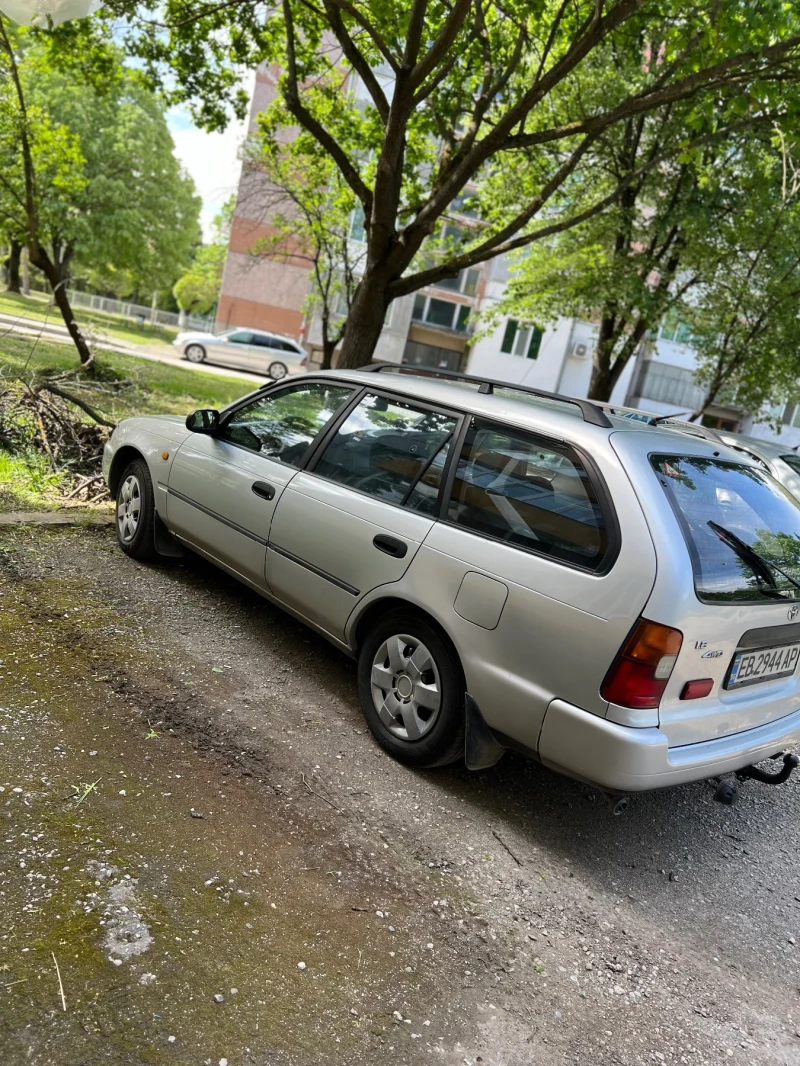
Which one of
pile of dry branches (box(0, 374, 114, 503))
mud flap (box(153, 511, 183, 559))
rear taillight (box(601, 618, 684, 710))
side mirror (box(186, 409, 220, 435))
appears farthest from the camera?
pile of dry branches (box(0, 374, 114, 503))

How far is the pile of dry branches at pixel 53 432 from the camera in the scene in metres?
7.28

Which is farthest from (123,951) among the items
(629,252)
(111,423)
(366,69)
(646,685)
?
(629,252)

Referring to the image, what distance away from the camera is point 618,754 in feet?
9.65

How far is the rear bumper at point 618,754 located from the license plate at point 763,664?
271mm

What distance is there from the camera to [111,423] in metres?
8.26

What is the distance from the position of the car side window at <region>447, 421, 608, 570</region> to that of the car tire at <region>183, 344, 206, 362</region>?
27696 mm

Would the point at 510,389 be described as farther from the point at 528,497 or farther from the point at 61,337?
the point at 61,337

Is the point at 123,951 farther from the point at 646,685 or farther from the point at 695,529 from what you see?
the point at 695,529

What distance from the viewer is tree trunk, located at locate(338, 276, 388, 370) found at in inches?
364

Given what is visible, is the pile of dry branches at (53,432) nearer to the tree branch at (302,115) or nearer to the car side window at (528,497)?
the tree branch at (302,115)

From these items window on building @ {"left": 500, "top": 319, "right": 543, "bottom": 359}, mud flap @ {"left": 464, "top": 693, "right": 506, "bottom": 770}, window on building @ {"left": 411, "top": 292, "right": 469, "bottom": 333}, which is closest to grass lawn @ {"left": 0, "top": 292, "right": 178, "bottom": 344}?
mud flap @ {"left": 464, "top": 693, "right": 506, "bottom": 770}

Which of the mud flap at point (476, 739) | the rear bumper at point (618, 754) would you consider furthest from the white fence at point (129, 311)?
the rear bumper at point (618, 754)

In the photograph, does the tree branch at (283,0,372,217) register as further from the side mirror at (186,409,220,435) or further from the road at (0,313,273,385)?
the side mirror at (186,409,220,435)

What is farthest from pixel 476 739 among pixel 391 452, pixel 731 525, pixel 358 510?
pixel 391 452
